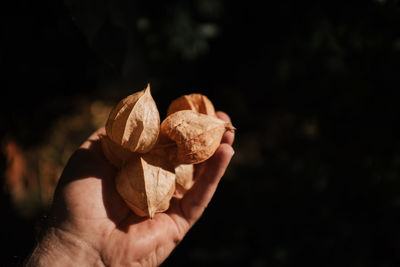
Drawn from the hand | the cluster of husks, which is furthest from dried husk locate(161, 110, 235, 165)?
the hand

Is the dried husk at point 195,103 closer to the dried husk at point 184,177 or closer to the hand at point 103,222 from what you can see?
the hand at point 103,222

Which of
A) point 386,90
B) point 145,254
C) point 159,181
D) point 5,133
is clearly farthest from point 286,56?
point 5,133

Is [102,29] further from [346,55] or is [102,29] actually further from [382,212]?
[382,212]

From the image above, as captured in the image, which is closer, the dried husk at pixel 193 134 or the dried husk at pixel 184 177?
the dried husk at pixel 193 134

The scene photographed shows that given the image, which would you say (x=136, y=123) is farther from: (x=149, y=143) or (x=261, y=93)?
(x=261, y=93)

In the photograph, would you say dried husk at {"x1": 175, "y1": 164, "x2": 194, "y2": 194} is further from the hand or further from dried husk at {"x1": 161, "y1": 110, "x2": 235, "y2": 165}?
dried husk at {"x1": 161, "y1": 110, "x2": 235, "y2": 165}

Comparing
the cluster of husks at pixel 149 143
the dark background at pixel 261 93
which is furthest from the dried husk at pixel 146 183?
the dark background at pixel 261 93

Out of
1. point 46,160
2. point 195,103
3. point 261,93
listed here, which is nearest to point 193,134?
point 195,103
